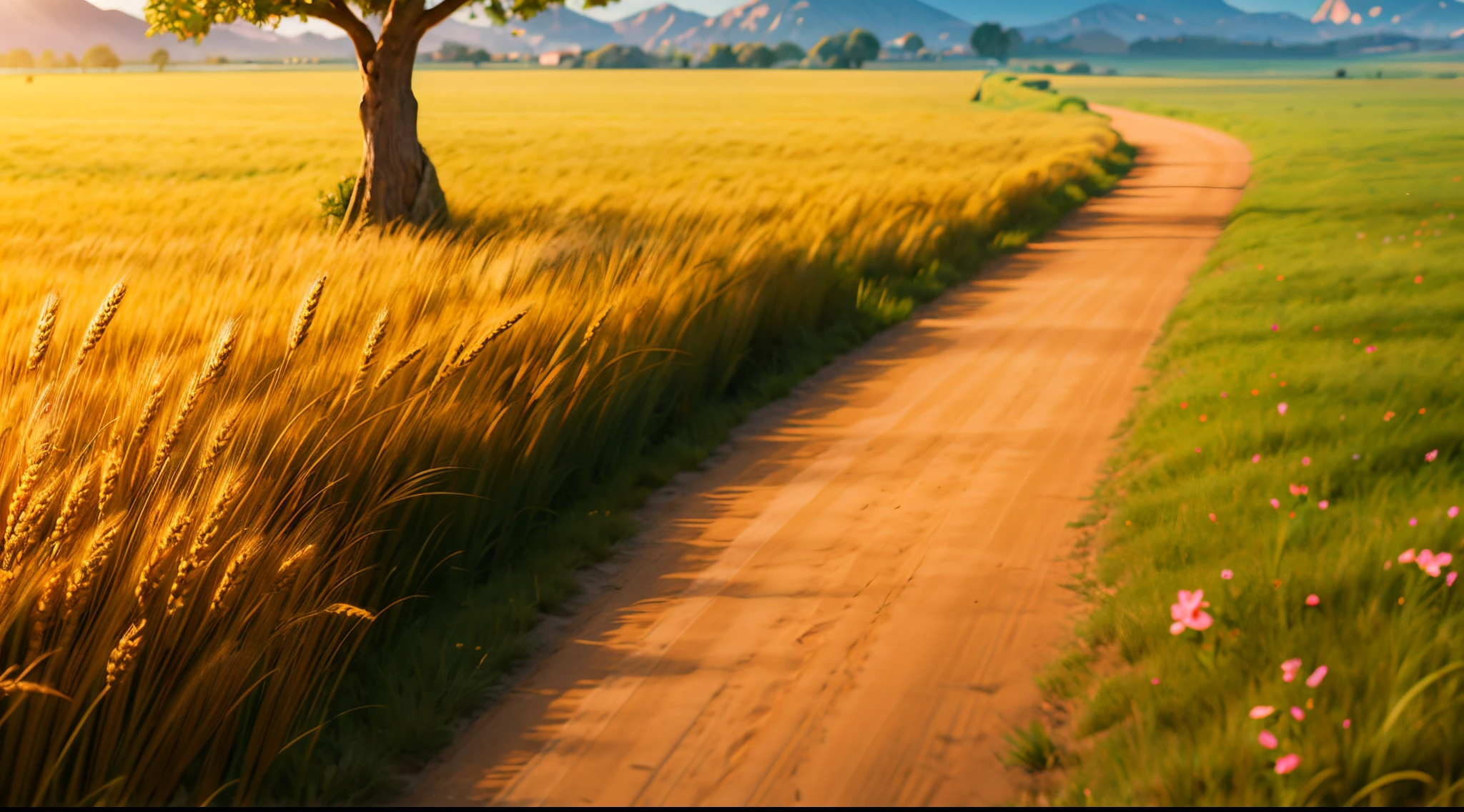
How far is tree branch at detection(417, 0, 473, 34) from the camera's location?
13867 mm

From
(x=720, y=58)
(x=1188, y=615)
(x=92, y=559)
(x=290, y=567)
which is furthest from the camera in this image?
(x=720, y=58)

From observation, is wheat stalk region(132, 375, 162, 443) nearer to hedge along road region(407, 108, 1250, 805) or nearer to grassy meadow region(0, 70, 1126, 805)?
grassy meadow region(0, 70, 1126, 805)

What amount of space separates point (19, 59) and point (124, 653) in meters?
33.7

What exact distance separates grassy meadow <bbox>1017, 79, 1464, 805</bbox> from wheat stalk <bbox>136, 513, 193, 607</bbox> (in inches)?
91.5

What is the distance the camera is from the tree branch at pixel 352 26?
13609 mm

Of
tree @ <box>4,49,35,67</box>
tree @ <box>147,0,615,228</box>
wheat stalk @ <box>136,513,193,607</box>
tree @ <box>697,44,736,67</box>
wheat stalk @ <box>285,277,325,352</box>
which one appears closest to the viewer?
wheat stalk @ <box>136,513,193,607</box>

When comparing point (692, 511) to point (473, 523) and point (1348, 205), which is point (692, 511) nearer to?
point (473, 523)

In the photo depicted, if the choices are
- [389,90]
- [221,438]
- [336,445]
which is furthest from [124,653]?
[389,90]

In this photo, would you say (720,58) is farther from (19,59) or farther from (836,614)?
(836,614)

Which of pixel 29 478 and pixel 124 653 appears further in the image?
pixel 124 653

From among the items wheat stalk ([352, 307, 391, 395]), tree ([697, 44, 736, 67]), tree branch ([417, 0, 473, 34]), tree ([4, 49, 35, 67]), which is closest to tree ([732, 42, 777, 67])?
tree ([697, 44, 736, 67])

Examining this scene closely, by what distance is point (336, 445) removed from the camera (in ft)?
13.5

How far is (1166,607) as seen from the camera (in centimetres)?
381

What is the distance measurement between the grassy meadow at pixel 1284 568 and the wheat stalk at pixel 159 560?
7.62 feet
